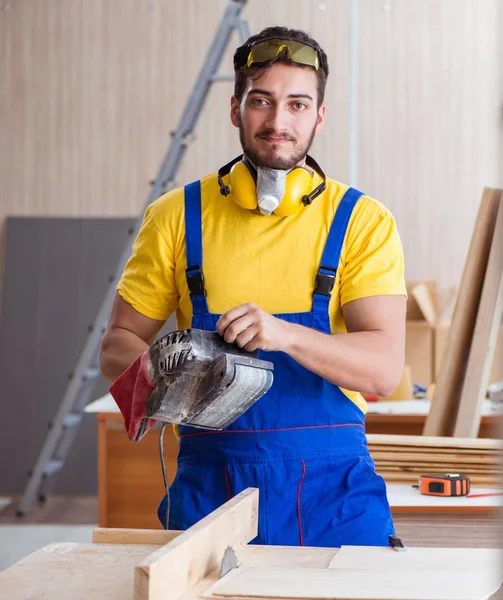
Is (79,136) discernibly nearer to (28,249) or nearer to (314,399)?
(28,249)

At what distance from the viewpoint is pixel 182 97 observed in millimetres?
7488

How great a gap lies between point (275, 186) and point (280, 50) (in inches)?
11.6

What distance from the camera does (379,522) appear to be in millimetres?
1705

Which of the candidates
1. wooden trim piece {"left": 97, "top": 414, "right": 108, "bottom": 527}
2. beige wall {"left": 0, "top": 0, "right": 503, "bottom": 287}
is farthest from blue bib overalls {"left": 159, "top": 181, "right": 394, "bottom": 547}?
beige wall {"left": 0, "top": 0, "right": 503, "bottom": 287}

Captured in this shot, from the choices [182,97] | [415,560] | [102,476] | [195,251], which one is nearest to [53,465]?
[102,476]

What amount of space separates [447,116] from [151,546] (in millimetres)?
6508

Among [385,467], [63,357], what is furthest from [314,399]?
[63,357]

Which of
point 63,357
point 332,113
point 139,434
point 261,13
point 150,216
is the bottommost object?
point 63,357

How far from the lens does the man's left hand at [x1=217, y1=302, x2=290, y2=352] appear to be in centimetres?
155

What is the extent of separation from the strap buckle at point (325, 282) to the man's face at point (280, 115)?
26 cm

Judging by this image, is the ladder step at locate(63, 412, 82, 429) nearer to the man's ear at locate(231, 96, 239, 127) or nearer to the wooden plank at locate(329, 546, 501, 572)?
the man's ear at locate(231, 96, 239, 127)

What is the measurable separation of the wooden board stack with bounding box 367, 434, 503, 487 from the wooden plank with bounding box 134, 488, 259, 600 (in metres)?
1.25

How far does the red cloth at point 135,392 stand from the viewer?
62.4 inches

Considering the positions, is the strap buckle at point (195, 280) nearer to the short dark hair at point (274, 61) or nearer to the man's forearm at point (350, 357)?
the man's forearm at point (350, 357)
